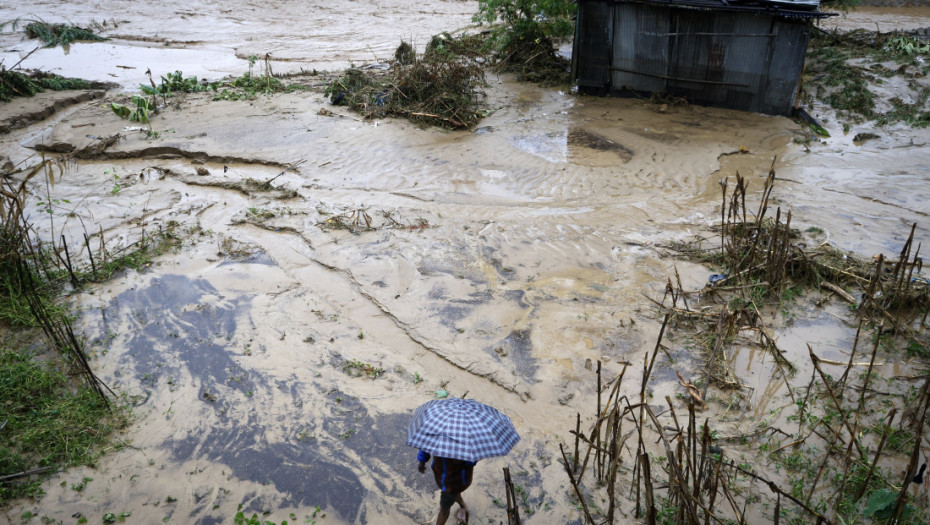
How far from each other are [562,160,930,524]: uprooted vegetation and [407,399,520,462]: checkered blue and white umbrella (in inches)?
17.1

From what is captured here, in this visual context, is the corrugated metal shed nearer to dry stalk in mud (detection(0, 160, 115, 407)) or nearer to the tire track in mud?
the tire track in mud

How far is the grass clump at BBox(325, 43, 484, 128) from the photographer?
9875 mm

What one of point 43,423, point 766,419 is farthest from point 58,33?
point 766,419

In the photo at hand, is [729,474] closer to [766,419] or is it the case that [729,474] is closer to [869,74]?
[766,419]

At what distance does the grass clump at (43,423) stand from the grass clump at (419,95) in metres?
6.82

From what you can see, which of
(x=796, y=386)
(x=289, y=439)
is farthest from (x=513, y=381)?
(x=796, y=386)

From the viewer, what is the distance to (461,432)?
2928 mm

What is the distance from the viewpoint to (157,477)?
378 centimetres

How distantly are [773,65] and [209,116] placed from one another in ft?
32.2

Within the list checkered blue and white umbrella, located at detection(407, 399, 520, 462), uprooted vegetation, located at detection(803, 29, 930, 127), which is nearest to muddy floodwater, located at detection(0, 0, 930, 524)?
uprooted vegetation, located at detection(803, 29, 930, 127)

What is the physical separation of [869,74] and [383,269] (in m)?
11.0

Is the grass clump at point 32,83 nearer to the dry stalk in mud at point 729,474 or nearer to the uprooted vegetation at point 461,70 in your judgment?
the uprooted vegetation at point 461,70

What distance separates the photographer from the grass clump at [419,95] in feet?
32.4

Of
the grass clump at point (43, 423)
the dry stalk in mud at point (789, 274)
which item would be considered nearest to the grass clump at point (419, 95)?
the dry stalk in mud at point (789, 274)
